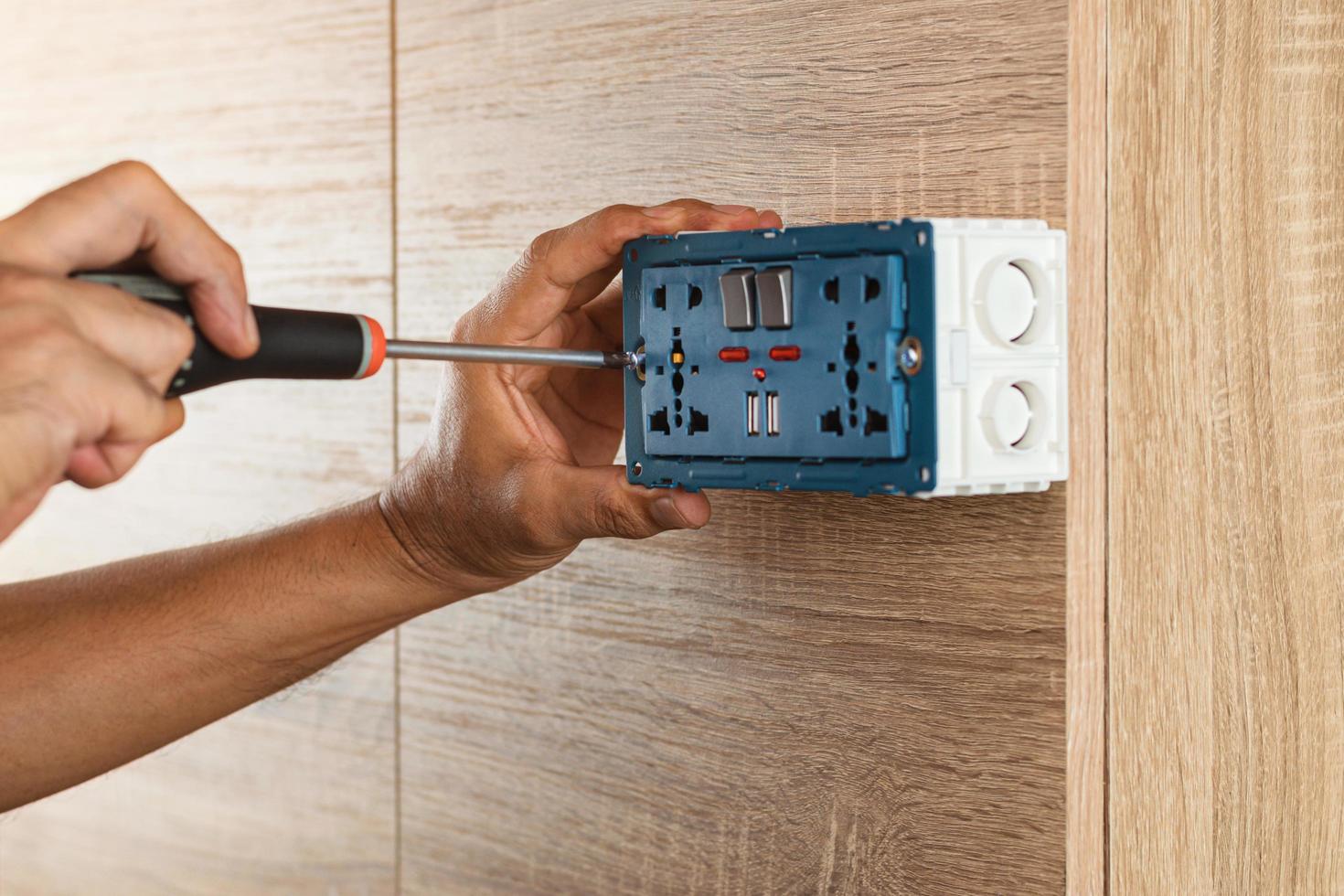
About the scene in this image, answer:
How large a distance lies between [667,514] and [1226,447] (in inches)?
10.5

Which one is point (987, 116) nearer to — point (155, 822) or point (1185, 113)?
point (1185, 113)

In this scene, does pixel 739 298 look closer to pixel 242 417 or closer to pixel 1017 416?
pixel 1017 416

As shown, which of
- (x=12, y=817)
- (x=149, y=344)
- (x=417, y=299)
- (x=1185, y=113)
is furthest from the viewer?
(x=12, y=817)

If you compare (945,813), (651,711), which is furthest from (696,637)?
Answer: (945,813)

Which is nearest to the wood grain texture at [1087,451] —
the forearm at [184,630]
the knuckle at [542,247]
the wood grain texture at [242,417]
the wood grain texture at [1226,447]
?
the wood grain texture at [1226,447]

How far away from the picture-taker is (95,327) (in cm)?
42

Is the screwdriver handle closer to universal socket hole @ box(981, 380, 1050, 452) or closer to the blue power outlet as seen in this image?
the blue power outlet

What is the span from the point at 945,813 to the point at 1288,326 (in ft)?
0.95

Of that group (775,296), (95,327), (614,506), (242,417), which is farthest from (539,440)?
(242,417)

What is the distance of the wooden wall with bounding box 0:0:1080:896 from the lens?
0.62 meters

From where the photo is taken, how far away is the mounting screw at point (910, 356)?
0.52 meters

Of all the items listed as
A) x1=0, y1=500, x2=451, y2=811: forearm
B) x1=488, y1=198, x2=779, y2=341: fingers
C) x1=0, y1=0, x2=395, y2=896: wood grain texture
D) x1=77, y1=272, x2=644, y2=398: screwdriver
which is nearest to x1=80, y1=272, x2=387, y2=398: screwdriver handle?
x1=77, y1=272, x2=644, y2=398: screwdriver

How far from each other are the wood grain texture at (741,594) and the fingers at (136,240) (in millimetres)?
320

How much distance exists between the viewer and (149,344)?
1.45ft
